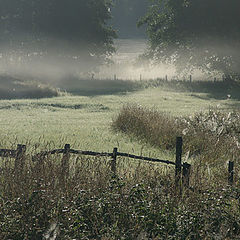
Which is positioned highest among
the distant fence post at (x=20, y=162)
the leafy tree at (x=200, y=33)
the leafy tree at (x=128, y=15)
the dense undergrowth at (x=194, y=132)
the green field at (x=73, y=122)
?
the leafy tree at (x=128, y=15)

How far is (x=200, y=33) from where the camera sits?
4219cm

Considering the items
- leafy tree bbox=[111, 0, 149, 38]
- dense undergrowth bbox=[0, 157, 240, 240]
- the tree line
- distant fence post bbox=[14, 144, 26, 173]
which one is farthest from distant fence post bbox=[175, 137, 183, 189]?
leafy tree bbox=[111, 0, 149, 38]

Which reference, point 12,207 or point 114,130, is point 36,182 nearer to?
point 12,207

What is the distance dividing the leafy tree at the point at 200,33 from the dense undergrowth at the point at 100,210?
3480cm

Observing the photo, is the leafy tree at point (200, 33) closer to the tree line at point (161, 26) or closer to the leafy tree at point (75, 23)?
the tree line at point (161, 26)

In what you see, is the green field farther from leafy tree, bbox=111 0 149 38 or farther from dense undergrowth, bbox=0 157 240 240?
leafy tree, bbox=111 0 149 38

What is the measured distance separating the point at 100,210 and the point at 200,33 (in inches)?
1463

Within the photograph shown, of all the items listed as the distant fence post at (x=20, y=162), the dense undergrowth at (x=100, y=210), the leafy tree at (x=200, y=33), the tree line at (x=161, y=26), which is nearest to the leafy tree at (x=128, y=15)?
the tree line at (x=161, y=26)

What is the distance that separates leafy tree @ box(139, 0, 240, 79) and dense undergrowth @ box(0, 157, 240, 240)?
34.8 metres

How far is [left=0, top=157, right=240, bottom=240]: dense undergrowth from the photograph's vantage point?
6602mm

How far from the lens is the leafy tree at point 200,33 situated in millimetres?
40656

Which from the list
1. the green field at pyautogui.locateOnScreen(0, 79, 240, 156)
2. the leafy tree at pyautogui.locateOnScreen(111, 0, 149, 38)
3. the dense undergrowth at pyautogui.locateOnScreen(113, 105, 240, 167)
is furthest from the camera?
the leafy tree at pyautogui.locateOnScreen(111, 0, 149, 38)

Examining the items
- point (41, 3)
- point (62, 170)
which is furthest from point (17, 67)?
point (62, 170)

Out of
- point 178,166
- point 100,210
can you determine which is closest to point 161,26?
point 178,166
